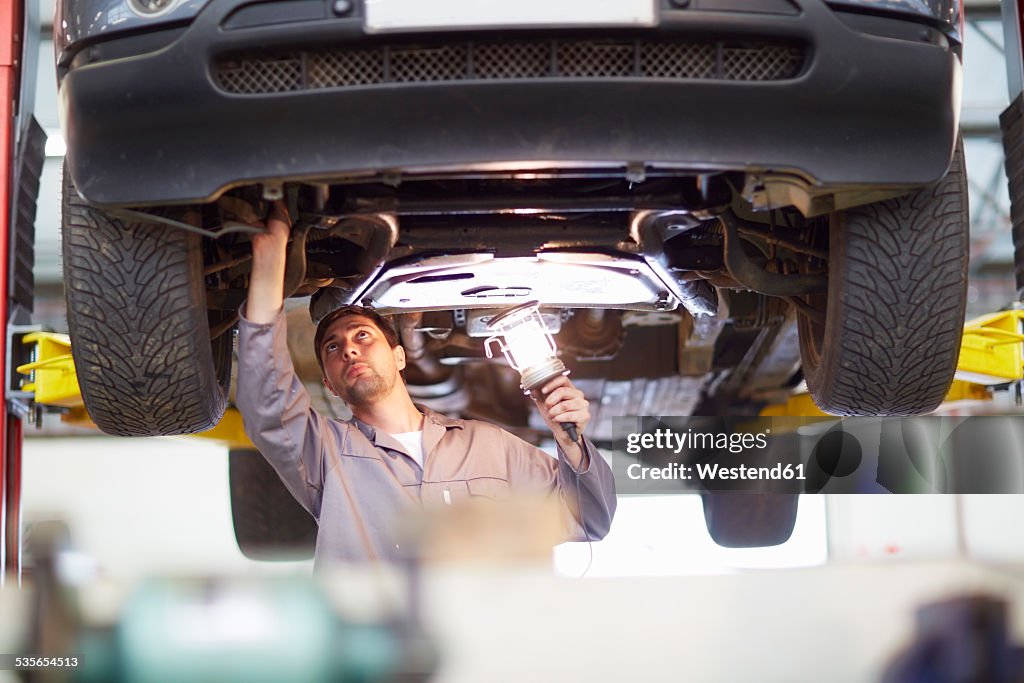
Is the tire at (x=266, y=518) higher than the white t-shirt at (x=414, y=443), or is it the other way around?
the white t-shirt at (x=414, y=443)

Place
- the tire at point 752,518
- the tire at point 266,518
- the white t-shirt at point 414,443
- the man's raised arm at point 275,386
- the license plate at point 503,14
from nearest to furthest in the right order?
the license plate at point 503,14 < the man's raised arm at point 275,386 < the white t-shirt at point 414,443 < the tire at point 752,518 < the tire at point 266,518

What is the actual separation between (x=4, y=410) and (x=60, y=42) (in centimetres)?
136

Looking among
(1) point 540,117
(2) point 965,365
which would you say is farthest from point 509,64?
(2) point 965,365

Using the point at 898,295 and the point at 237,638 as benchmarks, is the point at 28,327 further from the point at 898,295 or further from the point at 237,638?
the point at 898,295

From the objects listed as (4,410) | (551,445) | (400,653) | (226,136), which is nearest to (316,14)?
(226,136)

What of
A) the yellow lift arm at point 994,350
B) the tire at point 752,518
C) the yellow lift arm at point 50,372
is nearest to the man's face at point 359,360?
the yellow lift arm at point 50,372

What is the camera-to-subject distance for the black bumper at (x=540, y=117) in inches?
60.4

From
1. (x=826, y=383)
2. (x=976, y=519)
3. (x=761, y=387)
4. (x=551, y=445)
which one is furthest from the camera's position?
(x=551, y=445)

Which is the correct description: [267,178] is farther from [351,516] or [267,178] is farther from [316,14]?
[351,516]

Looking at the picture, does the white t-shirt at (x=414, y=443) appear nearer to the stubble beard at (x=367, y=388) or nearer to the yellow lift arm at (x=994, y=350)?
the stubble beard at (x=367, y=388)

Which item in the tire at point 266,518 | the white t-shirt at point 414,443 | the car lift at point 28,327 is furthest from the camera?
the tire at point 266,518

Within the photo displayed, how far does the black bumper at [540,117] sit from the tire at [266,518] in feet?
7.35

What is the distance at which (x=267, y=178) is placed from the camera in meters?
1.61

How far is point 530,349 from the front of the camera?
2.16m
